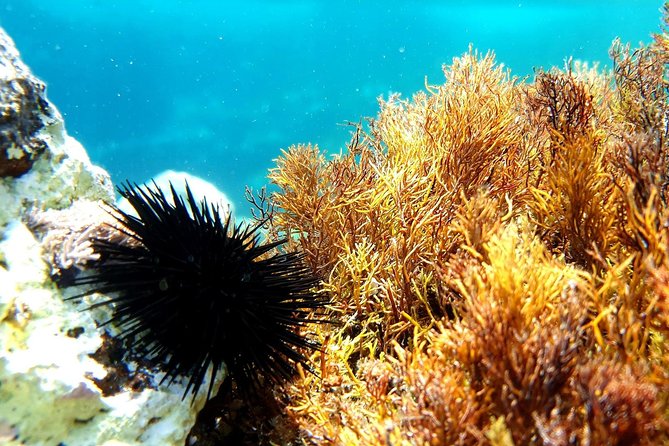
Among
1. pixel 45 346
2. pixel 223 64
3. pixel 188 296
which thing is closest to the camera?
pixel 45 346

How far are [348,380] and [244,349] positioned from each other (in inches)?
40.7

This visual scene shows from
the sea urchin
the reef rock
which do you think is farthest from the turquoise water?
the sea urchin

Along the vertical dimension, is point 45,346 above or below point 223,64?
below

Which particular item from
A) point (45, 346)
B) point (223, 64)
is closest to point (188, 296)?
point (45, 346)

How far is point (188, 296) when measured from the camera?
2.50 metres

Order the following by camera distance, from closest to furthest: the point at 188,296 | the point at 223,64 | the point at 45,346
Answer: the point at 45,346 → the point at 188,296 → the point at 223,64

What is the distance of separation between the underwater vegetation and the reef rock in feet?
3.11

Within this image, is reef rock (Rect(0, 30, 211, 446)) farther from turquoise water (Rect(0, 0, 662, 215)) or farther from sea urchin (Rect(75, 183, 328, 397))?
turquoise water (Rect(0, 0, 662, 215))

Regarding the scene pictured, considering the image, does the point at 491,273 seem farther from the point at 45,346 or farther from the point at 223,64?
the point at 223,64

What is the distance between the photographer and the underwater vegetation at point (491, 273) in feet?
6.29

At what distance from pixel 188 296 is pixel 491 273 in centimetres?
185

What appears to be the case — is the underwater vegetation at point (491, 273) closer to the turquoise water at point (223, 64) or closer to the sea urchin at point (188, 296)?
the sea urchin at point (188, 296)

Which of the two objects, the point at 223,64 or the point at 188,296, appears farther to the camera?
the point at 223,64

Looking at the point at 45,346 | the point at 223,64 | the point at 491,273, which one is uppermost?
the point at 223,64
